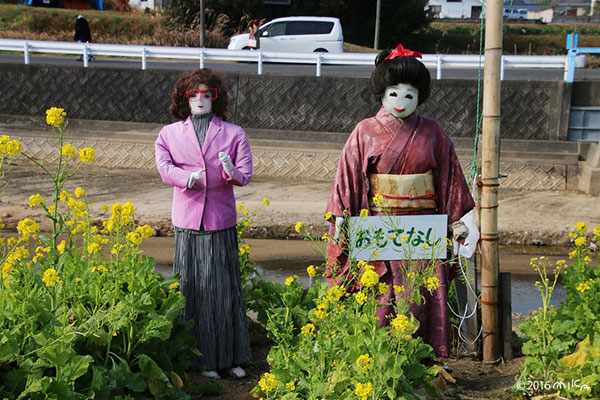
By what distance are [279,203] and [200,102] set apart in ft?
19.2

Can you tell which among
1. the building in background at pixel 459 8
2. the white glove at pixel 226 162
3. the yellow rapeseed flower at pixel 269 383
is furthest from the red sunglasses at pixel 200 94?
the building in background at pixel 459 8

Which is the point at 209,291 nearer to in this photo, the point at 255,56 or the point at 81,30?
the point at 255,56

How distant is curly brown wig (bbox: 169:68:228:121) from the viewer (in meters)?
4.70

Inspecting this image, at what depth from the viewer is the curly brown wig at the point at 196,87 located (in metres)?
4.70

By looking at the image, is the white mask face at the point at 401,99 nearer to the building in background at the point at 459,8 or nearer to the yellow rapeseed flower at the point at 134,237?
the yellow rapeseed flower at the point at 134,237

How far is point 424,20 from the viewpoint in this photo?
32.0m

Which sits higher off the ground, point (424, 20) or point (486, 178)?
point (424, 20)

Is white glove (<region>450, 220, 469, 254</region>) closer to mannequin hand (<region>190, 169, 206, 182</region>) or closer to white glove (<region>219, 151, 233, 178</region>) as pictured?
white glove (<region>219, 151, 233, 178</region>)

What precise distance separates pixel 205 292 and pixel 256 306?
0.61m

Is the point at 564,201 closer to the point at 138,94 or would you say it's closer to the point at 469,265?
the point at 469,265

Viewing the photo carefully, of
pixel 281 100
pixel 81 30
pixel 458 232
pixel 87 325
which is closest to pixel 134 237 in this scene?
pixel 87 325

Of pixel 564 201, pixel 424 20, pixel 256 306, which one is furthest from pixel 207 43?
pixel 256 306

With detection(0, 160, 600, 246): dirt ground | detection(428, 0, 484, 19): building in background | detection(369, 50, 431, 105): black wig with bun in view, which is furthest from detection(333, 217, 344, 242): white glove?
detection(428, 0, 484, 19): building in background

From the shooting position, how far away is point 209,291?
459cm
